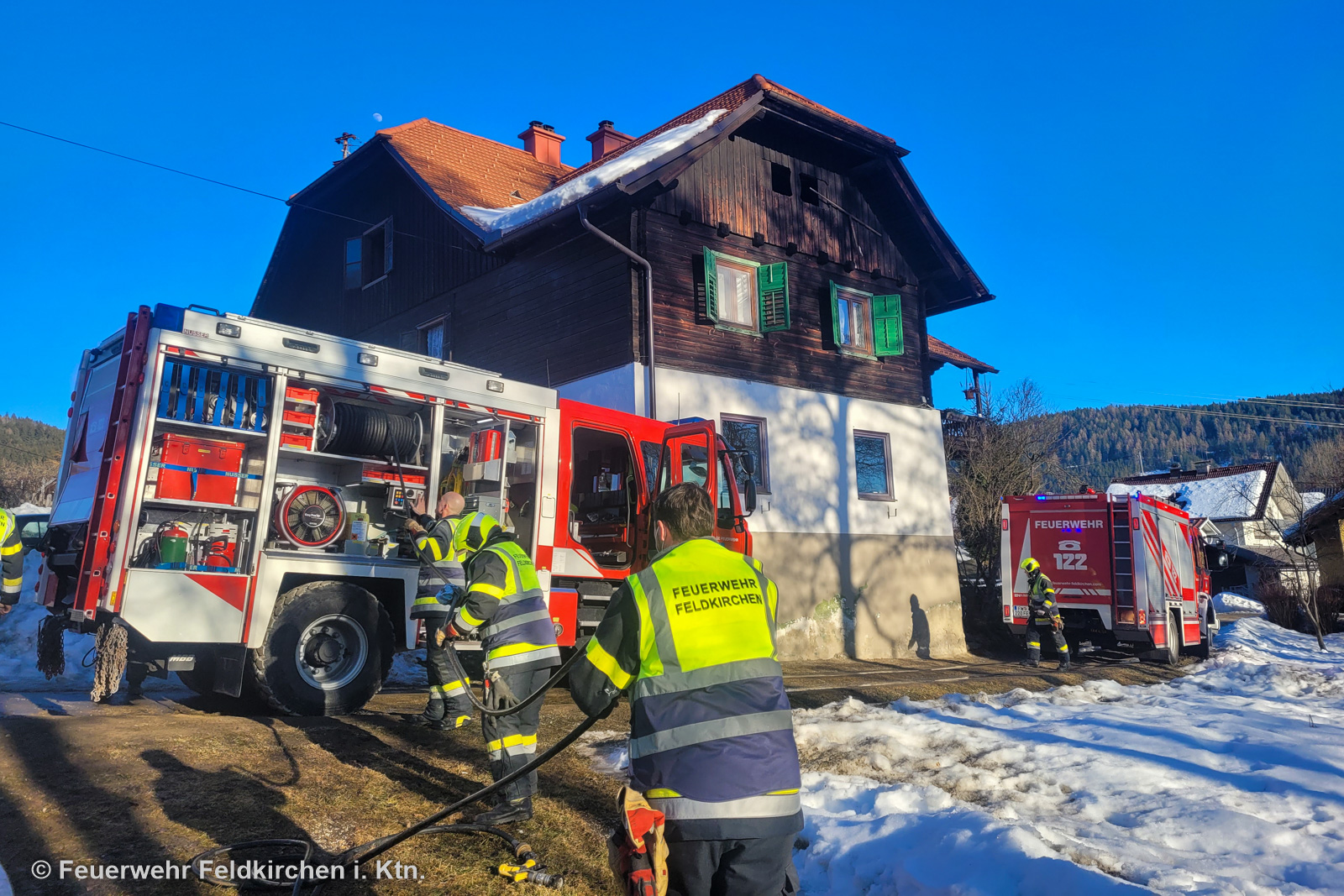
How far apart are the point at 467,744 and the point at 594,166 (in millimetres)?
15194

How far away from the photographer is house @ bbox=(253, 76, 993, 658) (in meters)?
14.6

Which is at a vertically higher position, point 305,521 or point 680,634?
point 305,521

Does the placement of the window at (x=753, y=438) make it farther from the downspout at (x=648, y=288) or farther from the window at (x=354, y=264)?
the window at (x=354, y=264)

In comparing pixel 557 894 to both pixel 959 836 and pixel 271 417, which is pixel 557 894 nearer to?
pixel 959 836

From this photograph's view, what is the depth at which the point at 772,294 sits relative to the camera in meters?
16.0

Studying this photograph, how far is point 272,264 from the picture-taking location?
2306 cm

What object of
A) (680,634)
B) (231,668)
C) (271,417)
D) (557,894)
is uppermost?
(271,417)

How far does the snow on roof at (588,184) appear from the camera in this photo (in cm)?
1405

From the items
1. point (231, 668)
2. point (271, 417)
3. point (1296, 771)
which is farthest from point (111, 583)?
point (1296, 771)

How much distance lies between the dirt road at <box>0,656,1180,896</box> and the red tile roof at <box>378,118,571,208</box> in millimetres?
12866

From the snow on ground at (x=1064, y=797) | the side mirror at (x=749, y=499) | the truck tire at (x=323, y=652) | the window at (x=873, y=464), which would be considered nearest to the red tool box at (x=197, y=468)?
the truck tire at (x=323, y=652)

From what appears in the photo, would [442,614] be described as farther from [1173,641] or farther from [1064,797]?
[1173,641]

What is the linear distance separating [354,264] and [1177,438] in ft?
369

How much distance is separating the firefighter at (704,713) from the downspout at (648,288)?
1113 centimetres
